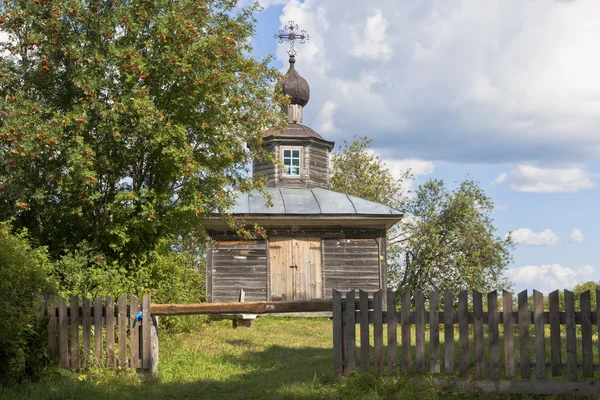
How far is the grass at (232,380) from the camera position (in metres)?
8.45

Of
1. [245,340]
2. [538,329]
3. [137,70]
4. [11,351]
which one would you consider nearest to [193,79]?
[137,70]

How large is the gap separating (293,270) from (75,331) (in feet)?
35.2

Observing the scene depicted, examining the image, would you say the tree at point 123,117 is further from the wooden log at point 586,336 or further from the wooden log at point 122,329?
the wooden log at point 586,336

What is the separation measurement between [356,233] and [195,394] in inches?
476

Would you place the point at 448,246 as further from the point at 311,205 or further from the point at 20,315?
the point at 20,315

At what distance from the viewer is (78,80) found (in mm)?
13594

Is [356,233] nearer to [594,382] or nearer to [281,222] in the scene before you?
[281,222]

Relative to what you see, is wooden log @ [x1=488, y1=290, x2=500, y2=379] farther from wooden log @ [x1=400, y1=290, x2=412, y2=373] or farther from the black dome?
the black dome

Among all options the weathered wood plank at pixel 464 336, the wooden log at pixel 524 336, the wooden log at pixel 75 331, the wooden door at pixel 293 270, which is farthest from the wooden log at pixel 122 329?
the wooden door at pixel 293 270

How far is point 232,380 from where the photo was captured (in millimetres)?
10000

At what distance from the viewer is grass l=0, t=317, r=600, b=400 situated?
8.45 meters

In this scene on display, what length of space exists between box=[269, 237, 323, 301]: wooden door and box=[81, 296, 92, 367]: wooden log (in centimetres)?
1040

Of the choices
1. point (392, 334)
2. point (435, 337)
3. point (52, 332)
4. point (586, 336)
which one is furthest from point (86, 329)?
point (586, 336)

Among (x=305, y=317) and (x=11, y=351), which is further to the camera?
(x=305, y=317)
